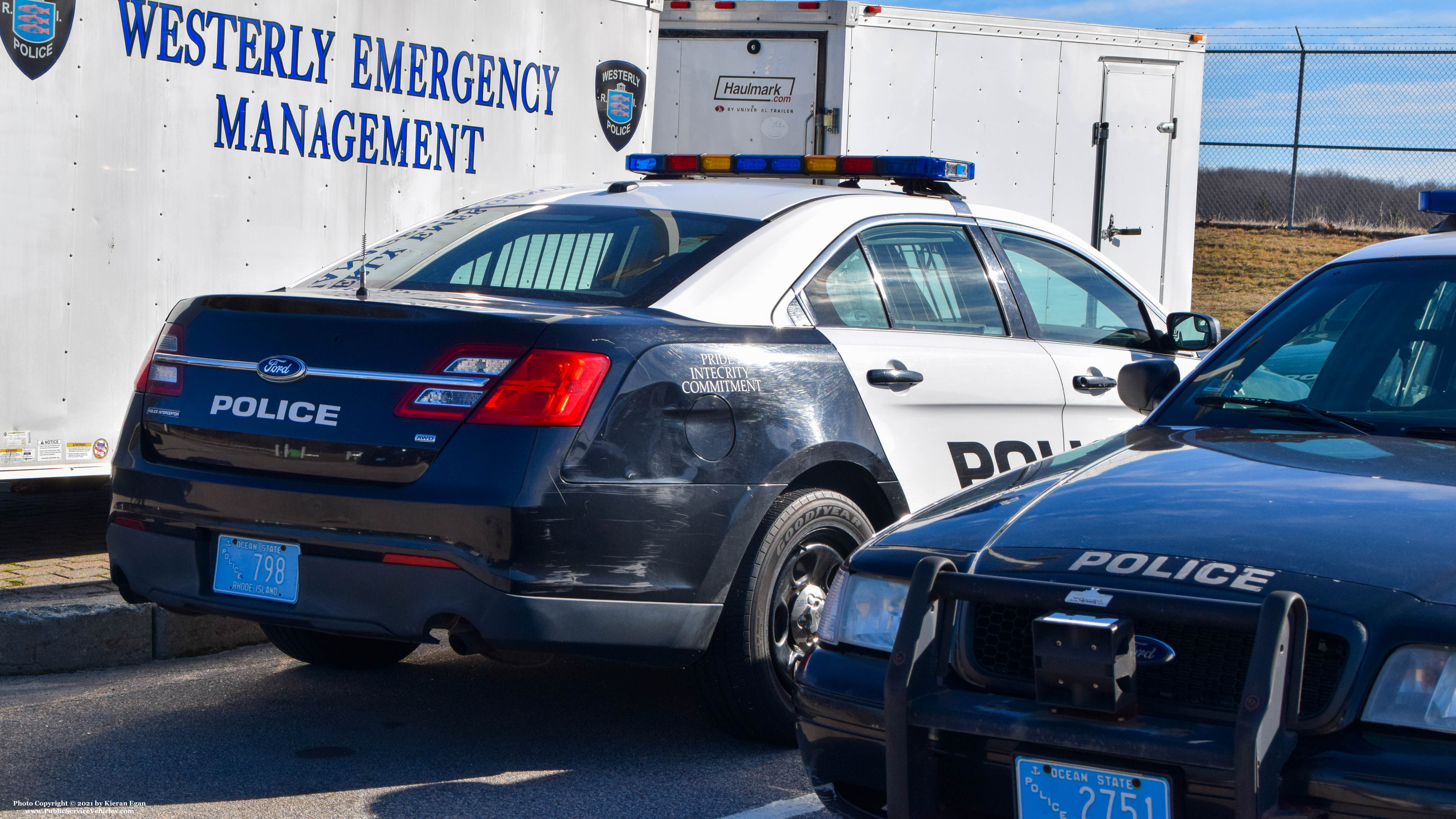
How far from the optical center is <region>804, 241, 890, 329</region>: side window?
179 inches

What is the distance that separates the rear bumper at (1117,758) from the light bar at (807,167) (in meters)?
2.73

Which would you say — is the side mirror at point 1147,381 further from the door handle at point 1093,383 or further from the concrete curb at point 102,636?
the concrete curb at point 102,636

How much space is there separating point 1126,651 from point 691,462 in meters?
1.67

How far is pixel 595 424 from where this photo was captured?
3.70 metres

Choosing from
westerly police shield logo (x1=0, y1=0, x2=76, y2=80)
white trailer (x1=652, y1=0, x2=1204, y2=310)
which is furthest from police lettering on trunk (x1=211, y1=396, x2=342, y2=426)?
white trailer (x1=652, y1=0, x2=1204, y2=310)

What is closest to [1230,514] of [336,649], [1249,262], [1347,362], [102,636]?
[1347,362]

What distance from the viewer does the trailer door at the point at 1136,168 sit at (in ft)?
36.7

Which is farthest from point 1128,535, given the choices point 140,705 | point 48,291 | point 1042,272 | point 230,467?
point 48,291

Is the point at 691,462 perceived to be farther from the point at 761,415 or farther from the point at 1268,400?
the point at 1268,400

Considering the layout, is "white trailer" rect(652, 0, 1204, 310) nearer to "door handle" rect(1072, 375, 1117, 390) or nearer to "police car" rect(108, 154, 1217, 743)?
"door handle" rect(1072, 375, 1117, 390)

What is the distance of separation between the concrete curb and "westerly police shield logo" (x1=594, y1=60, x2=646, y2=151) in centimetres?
362

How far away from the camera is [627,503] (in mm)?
3764

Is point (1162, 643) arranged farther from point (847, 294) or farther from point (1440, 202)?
point (1440, 202)

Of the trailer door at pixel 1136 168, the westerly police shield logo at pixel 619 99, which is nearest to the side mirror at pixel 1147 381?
the westerly police shield logo at pixel 619 99
